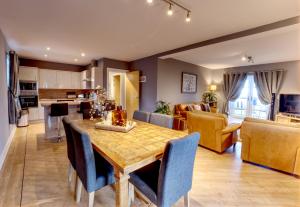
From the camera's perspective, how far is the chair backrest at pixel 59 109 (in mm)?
3558

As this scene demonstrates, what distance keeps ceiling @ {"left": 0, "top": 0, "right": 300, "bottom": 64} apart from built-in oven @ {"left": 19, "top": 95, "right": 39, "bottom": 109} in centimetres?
227

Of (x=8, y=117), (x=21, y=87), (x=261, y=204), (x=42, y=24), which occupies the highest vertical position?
(x=42, y=24)

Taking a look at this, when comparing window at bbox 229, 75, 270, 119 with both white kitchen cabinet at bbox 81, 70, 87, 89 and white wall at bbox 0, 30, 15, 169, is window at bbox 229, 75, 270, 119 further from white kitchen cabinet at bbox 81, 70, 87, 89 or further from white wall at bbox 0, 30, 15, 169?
white wall at bbox 0, 30, 15, 169

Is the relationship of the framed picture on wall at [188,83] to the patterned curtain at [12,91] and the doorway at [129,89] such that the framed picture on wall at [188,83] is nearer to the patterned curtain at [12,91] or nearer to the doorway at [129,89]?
the doorway at [129,89]

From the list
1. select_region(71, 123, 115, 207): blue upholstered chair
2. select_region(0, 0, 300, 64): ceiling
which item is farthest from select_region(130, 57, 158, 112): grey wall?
select_region(71, 123, 115, 207): blue upholstered chair

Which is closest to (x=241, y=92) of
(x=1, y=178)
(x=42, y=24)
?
(x=42, y=24)

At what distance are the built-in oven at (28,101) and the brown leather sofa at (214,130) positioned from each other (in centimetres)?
548

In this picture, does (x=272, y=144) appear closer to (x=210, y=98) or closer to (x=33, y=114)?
(x=210, y=98)

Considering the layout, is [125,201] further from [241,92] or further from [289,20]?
[241,92]

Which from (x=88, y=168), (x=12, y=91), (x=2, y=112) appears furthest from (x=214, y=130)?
(x=12, y=91)

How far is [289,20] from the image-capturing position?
8.11ft

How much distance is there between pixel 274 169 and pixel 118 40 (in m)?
3.91

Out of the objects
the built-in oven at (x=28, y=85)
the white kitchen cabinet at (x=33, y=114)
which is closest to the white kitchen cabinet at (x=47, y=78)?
the built-in oven at (x=28, y=85)

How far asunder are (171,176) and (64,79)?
6.47 metres
